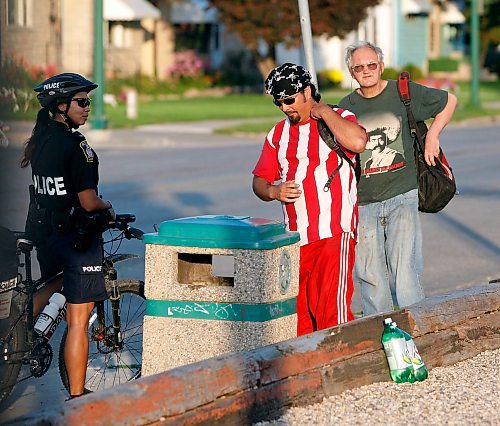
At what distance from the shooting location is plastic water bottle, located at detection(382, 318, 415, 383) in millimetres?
6582

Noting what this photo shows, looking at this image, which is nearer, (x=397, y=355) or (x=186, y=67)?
(x=397, y=355)

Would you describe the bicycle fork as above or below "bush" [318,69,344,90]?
below

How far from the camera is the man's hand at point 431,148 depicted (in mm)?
7469

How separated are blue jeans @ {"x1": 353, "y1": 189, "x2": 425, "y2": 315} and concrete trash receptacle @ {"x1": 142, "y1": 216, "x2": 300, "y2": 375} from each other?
1.12 metres

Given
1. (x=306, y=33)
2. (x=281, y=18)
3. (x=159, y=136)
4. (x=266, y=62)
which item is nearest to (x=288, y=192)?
(x=306, y=33)

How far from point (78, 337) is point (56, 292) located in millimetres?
Result: 374

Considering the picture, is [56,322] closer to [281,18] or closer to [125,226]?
[125,226]

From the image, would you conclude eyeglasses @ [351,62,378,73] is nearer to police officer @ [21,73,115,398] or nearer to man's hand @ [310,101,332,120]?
man's hand @ [310,101,332,120]

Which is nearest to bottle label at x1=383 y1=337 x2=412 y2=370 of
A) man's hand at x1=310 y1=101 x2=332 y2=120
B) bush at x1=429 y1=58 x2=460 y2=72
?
man's hand at x1=310 y1=101 x2=332 y2=120

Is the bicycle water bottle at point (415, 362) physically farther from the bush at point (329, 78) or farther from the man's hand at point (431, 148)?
the bush at point (329, 78)

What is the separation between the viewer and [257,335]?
21.0 ft

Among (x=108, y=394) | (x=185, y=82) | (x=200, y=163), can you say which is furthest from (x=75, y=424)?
(x=185, y=82)

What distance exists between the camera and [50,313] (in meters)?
6.66

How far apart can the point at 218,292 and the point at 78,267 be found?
70 cm
